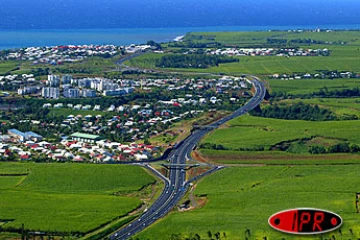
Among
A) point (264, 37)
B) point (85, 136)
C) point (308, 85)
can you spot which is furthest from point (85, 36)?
point (85, 136)

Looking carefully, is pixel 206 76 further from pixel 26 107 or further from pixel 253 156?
pixel 253 156

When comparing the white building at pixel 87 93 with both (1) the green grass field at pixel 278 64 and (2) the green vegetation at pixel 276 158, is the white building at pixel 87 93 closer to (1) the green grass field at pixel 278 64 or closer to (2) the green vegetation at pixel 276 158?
(1) the green grass field at pixel 278 64

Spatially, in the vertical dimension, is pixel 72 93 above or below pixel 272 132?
above

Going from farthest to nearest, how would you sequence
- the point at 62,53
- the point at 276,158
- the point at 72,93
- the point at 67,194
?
1. the point at 62,53
2. the point at 72,93
3. the point at 276,158
4. the point at 67,194

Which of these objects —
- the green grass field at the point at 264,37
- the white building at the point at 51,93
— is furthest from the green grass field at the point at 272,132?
the green grass field at the point at 264,37

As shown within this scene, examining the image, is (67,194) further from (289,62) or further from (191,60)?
(289,62)

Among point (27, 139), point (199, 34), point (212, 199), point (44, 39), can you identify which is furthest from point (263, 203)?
point (44, 39)
